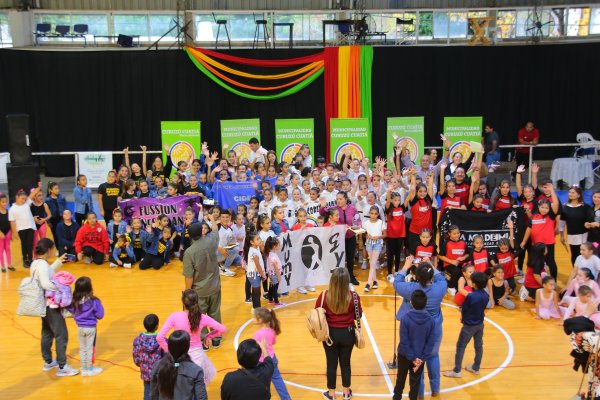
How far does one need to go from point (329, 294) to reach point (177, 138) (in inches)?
442

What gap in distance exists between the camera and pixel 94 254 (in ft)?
41.5

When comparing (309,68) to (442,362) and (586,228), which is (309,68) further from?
(442,362)

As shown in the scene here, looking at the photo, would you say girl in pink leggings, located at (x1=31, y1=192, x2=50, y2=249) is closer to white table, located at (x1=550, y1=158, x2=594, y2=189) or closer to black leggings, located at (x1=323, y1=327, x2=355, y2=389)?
black leggings, located at (x1=323, y1=327, x2=355, y2=389)

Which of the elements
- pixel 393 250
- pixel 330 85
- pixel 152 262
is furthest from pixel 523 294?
pixel 330 85

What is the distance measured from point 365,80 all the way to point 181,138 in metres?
5.63

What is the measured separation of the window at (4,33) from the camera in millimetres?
20828

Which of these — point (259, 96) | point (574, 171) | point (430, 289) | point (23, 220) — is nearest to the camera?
point (430, 289)

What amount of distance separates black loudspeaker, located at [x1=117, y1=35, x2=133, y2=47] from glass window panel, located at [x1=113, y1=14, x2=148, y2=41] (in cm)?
Result: 113

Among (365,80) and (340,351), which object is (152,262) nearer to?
(340,351)

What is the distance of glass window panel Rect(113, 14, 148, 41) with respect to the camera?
20.9 m

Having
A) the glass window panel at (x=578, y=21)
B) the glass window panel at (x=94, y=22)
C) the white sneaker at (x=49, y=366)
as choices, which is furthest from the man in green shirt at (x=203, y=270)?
the glass window panel at (x=578, y=21)

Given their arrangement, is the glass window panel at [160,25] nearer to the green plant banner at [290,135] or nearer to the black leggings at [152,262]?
the green plant banner at [290,135]

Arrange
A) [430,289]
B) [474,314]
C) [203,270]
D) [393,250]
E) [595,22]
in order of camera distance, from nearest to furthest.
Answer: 1. [430,289]
2. [474,314]
3. [203,270]
4. [393,250]
5. [595,22]

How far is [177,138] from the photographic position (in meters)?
16.9
